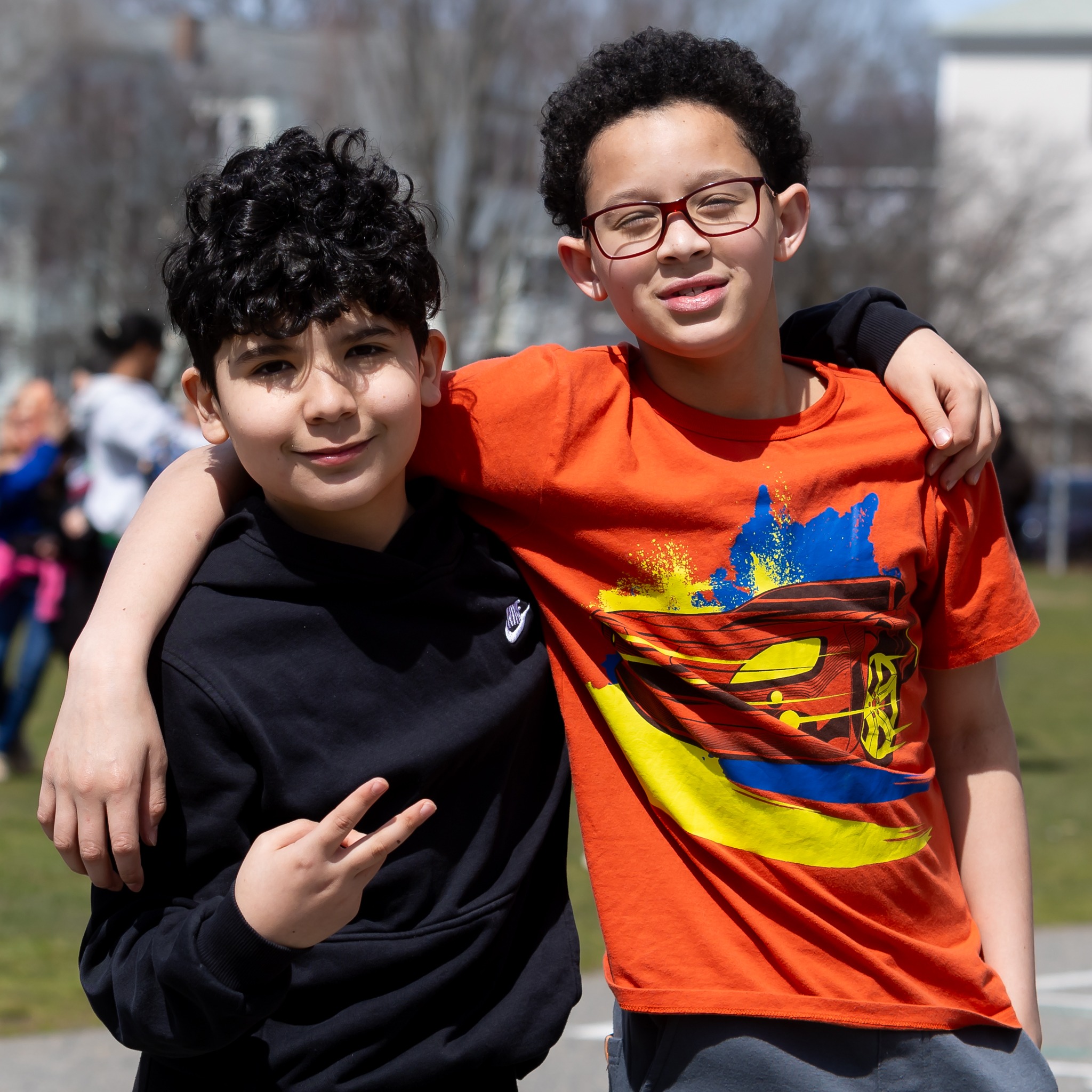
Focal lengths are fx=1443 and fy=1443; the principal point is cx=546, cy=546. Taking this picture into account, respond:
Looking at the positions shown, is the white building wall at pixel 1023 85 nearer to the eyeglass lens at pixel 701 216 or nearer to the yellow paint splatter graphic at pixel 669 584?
the eyeglass lens at pixel 701 216

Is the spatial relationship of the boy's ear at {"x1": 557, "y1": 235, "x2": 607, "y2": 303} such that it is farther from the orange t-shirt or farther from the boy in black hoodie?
the boy in black hoodie

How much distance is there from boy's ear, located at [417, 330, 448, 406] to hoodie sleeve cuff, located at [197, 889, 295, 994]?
736mm

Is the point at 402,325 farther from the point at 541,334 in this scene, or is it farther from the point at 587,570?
the point at 541,334

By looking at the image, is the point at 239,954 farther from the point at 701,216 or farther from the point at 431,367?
the point at 701,216

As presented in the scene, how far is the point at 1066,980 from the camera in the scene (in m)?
4.79

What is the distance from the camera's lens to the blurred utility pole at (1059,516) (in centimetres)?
2536

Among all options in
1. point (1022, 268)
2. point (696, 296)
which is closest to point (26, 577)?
point (696, 296)

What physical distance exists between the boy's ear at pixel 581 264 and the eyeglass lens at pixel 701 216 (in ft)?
0.35

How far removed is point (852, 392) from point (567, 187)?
537mm

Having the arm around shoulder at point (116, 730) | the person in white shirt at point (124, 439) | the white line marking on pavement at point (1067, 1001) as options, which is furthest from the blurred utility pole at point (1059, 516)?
the arm around shoulder at point (116, 730)

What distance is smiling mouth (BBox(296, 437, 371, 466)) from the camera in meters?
1.85

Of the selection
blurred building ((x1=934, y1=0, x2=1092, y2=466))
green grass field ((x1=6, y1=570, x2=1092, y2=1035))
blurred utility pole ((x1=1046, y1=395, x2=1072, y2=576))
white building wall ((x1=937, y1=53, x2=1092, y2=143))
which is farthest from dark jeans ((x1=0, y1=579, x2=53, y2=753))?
white building wall ((x1=937, y1=53, x2=1092, y2=143))

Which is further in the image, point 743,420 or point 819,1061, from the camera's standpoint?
point 743,420

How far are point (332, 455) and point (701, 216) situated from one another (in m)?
0.62
